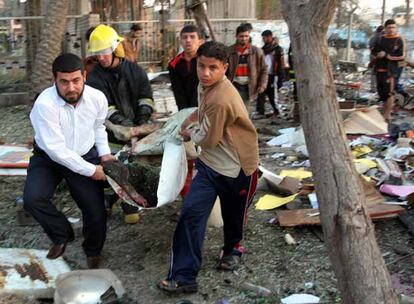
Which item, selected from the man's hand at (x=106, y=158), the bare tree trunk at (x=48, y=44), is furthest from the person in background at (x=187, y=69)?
the bare tree trunk at (x=48, y=44)

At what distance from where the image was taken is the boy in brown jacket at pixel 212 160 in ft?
11.6

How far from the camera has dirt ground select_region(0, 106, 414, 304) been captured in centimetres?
381

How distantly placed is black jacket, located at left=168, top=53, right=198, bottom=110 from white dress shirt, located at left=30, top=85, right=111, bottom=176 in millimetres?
1241

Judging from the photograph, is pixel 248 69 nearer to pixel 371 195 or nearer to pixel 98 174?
pixel 371 195

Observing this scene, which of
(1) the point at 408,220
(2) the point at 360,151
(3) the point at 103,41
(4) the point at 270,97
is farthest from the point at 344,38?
(3) the point at 103,41

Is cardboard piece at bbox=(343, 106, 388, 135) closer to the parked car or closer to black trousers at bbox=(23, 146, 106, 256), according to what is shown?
black trousers at bbox=(23, 146, 106, 256)

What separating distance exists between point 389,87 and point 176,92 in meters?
5.70

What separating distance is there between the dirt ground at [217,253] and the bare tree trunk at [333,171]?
1.11 metres

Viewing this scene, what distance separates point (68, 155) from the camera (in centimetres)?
371

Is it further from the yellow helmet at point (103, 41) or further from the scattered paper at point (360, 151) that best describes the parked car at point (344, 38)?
the yellow helmet at point (103, 41)

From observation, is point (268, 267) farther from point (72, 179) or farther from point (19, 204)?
point (19, 204)

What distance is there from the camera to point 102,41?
15.2ft

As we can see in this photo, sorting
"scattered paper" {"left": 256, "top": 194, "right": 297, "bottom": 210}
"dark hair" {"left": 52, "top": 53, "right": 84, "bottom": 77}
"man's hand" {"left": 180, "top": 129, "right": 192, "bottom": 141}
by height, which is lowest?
"scattered paper" {"left": 256, "top": 194, "right": 297, "bottom": 210}

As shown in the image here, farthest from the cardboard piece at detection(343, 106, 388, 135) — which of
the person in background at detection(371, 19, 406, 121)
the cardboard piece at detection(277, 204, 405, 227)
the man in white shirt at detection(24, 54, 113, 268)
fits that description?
the man in white shirt at detection(24, 54, 113, 268)
